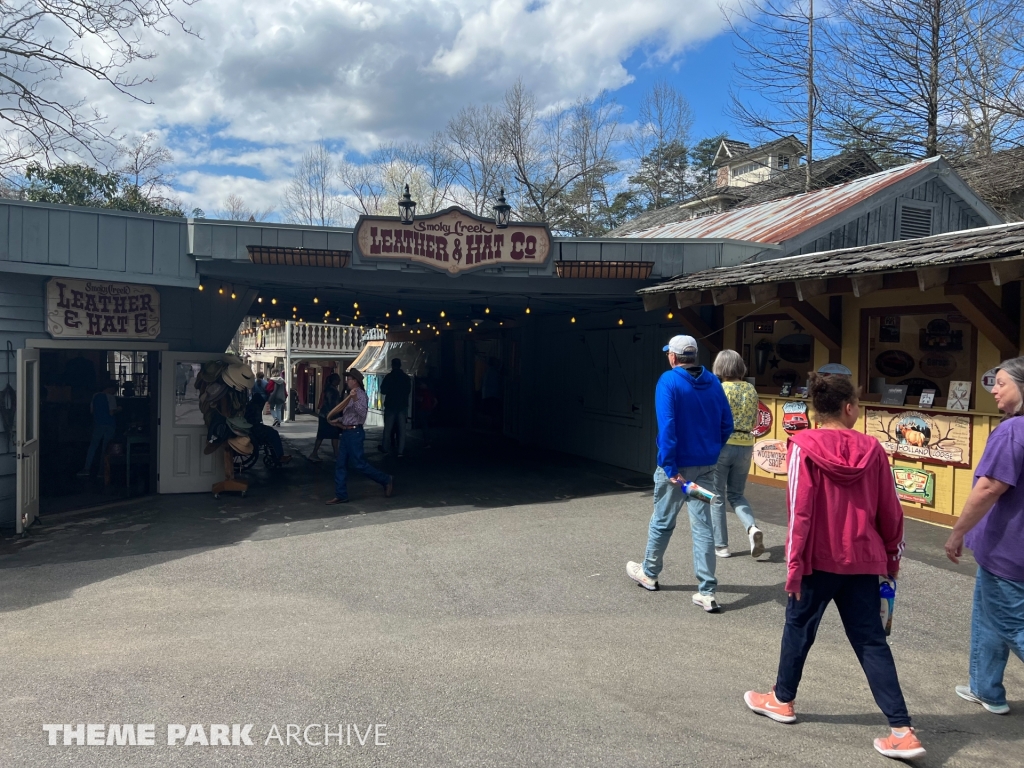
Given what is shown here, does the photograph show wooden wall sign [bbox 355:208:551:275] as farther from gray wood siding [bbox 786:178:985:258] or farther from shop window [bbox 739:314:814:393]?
gray wood siding [bbox 786:178:985:258]

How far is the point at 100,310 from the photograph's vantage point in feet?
28.6

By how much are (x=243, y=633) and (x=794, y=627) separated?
3406 millimetres

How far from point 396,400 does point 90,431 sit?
5956 millimetres

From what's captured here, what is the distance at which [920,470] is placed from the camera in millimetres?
7418

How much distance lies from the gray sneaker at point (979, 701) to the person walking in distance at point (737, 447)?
2.36 m

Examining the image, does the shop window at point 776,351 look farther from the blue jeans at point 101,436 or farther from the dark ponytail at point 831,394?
the blue jeans at point 101,436

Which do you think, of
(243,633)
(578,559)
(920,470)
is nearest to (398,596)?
(243,633)

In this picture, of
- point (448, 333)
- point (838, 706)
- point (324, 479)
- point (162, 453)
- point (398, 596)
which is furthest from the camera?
point (448, 333)

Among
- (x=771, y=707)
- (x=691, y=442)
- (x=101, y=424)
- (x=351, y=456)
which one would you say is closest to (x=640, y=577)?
(x=691, y=442)

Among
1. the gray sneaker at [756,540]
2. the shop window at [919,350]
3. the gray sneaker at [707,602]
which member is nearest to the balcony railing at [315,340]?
the shop window at [919,350]

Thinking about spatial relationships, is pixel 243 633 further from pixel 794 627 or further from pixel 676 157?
pixel 676 157

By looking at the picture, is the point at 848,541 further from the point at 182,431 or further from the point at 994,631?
the point at 182,431

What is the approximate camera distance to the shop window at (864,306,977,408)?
7.35 metres

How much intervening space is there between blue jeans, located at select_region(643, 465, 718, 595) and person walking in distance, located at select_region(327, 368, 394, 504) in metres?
4.69
